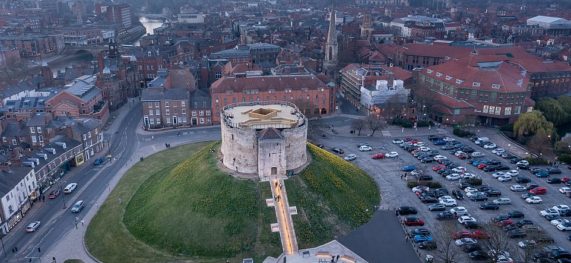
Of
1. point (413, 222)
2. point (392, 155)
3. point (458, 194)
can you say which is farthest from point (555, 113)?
point (413, 222)

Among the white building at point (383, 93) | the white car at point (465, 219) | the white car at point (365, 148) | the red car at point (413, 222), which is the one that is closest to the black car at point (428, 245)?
the red car at point (413, 222)

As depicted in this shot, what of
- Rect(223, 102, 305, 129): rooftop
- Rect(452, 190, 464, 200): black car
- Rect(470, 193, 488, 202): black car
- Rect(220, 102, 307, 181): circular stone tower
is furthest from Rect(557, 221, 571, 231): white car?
Rect(223, 102, 305, 129): rooftop

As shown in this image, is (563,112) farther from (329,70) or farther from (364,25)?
(364,25)

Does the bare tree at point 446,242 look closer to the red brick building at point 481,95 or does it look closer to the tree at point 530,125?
the tree at point 530,125

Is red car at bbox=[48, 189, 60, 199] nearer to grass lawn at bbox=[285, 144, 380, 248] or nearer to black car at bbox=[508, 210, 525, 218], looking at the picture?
grass lawn at bbox=[285, 144, 380, 248]

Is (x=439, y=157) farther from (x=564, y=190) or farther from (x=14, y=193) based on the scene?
(x=14, y=193)

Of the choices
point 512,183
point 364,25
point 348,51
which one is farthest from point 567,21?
point 512,183
